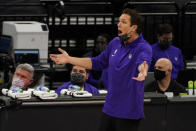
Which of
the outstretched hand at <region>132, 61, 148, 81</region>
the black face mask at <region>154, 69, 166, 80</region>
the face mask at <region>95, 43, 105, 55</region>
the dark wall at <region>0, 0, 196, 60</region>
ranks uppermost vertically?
the dark wall at <region>0, 0, 196, 60</region>

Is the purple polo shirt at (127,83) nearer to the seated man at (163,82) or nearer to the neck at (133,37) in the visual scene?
the neck at (133,37)

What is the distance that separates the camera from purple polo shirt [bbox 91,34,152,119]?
5141 mm

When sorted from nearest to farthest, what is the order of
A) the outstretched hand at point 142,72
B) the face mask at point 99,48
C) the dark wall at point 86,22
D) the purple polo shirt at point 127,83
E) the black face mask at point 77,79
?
the outstretched hand at point 142,72
the purple polo shirt at point 127,83
the black face mask at point 77,79
the face mask at point 99,48
the dark wall at point 86,22

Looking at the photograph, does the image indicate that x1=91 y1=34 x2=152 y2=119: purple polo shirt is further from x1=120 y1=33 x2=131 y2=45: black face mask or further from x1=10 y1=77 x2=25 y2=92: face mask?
x1=10 y1=77 x2=25 y2=92: face mask

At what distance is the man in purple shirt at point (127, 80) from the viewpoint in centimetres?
514

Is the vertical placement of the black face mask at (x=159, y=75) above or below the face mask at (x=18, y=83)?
above

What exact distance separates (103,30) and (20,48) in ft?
6.07

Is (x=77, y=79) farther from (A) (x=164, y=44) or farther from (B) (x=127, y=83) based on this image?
(A) (x=164, y=44)

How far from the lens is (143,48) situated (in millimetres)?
5195

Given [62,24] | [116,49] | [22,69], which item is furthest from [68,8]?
[116,49]

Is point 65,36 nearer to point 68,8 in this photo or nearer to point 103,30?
point 103,30

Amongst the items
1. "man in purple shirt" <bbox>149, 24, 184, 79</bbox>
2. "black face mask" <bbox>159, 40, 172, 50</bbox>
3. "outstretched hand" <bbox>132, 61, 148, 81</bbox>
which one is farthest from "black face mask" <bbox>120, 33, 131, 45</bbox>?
"black face mask" <bbox>159, 40, 172, 50</bbox>

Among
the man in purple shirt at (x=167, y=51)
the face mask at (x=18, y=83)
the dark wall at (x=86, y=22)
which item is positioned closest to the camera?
the face mask at (x=18, y=83)

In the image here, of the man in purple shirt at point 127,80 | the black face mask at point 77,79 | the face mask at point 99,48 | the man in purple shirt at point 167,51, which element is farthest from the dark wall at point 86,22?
the man in purple shirt at point 127,80
